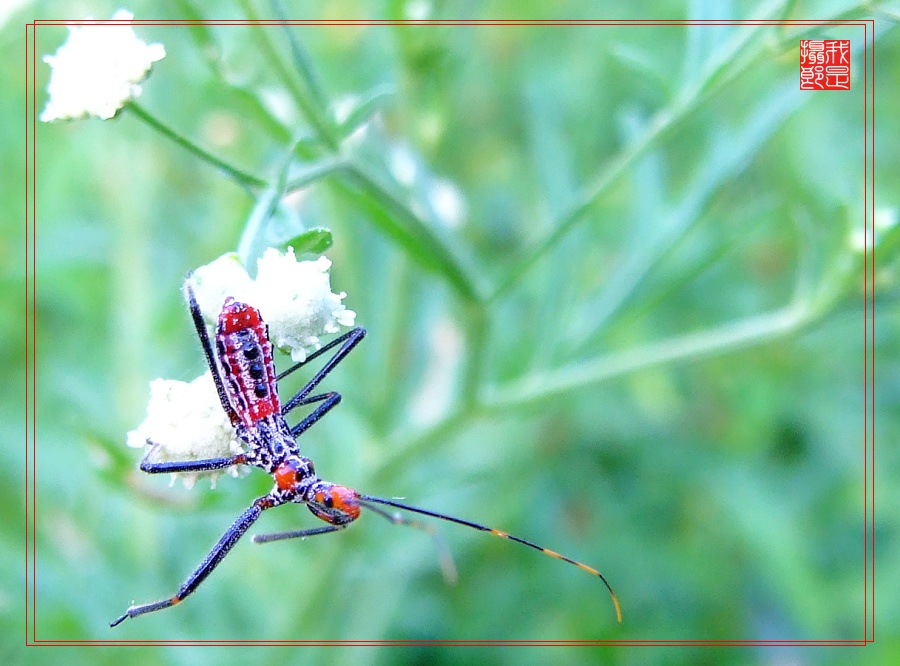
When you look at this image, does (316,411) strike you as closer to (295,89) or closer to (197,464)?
(197,464)

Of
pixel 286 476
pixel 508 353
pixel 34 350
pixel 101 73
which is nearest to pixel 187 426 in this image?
pixel 286 476

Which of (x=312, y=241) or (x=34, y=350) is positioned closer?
(x=312, y=241)

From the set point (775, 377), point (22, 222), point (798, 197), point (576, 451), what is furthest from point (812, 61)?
point (22, 222)

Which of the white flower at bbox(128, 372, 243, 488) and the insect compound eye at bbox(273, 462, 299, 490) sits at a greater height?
the white flower at bbox(128, 372, 243, 488)

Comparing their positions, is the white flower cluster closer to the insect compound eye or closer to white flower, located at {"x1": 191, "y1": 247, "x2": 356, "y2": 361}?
white flower, located at {"x1": 191, "y1": 247, "x2": 356, "y2": 361}

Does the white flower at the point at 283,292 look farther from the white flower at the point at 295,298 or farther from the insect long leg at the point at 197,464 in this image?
the insect long leg at the point at 197,464

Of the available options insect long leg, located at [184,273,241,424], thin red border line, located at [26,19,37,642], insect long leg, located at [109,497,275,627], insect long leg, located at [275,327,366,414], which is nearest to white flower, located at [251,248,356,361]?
insect long leg, located at [184,273,241,424]
